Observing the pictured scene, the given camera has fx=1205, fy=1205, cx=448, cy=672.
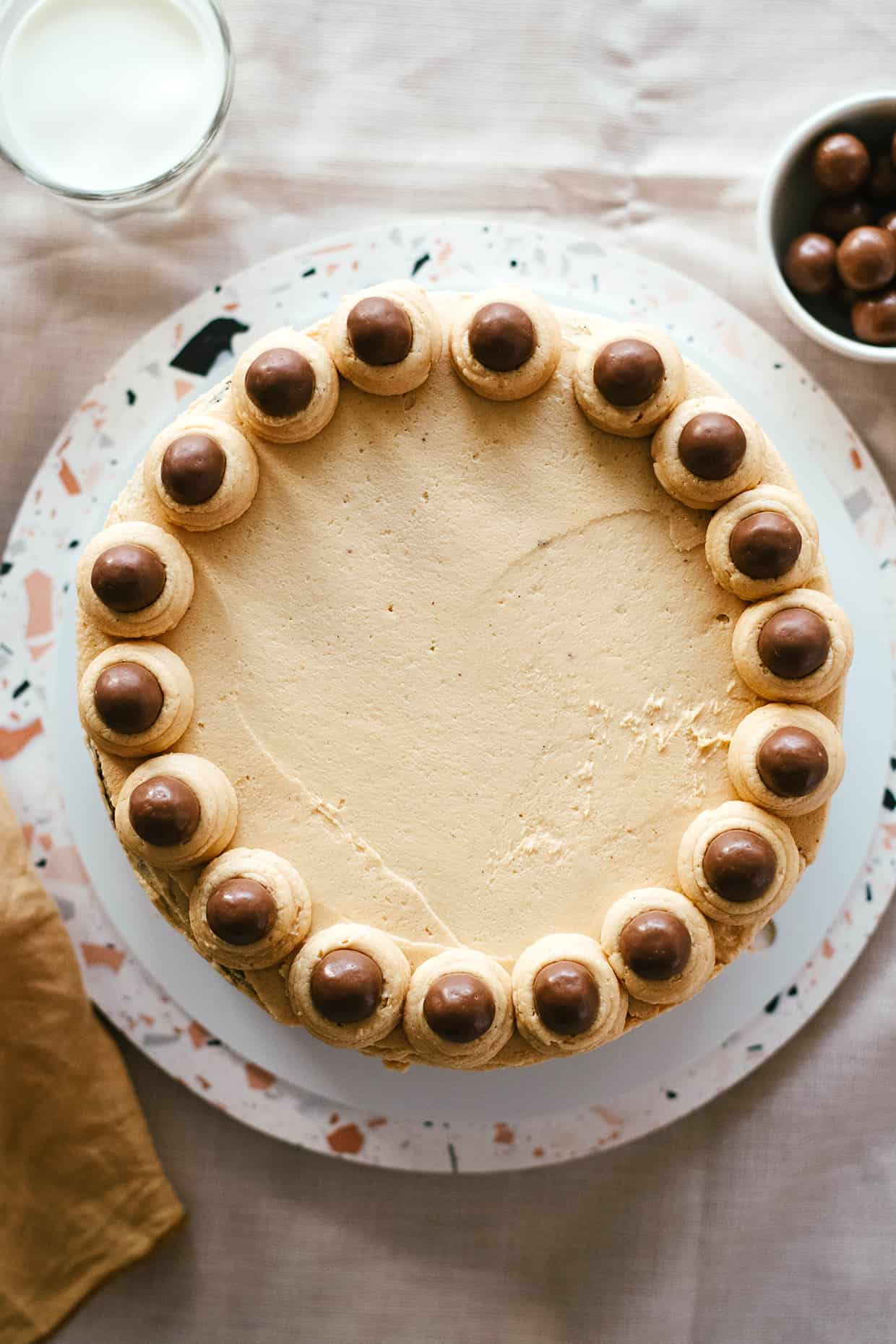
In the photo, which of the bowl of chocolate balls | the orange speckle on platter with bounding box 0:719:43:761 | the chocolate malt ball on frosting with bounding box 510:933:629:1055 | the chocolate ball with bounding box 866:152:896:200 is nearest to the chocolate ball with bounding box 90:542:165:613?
the orange speckle on platter with bounding box 0:719:43:761

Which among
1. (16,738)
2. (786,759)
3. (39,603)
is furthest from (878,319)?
(16,738)

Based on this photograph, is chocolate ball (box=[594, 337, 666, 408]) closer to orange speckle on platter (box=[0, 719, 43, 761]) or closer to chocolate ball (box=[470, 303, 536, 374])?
chocolate ball (box=[470, 303, 536, 374])

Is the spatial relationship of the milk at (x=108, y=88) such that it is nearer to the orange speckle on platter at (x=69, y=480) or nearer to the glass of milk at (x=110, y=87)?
the glass of milk at (x=110, y=87)

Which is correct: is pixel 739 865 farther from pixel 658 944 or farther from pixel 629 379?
pixel 629 379

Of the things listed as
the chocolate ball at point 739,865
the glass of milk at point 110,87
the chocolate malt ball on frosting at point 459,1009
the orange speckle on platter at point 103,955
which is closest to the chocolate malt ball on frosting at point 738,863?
the chocolate ball at point 739,865

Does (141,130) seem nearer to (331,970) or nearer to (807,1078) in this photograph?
(331,970)

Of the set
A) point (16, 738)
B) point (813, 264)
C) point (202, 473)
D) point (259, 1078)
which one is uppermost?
point (813, 264)

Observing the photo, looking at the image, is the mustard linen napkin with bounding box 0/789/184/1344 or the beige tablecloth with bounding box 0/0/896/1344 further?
the beige tablecloth with bounding box 0/0/896/1344
